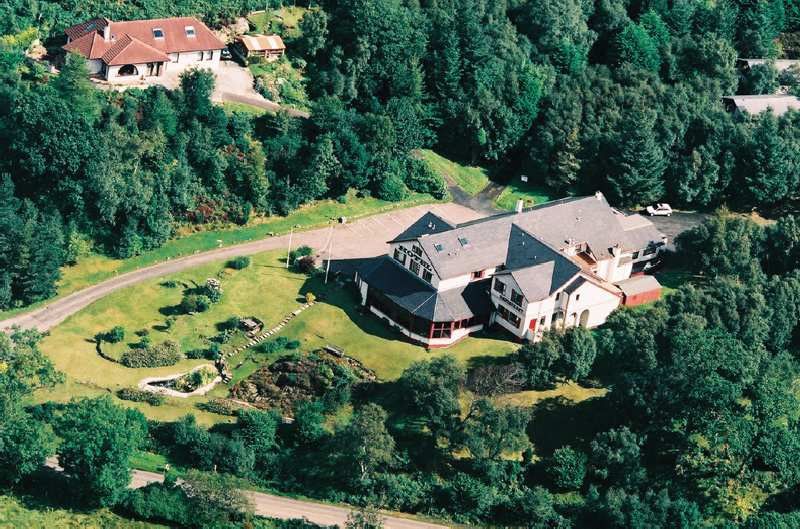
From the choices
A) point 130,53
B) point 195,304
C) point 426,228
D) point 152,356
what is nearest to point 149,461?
point 152,356

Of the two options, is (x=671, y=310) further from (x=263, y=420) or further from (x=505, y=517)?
(x=263, y=420)

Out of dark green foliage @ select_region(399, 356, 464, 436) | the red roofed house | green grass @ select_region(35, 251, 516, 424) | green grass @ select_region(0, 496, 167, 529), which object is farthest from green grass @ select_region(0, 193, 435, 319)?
dark green foliage @ select_region(399, 356, 464, 436)

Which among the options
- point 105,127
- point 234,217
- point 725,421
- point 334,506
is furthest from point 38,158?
point 725,421

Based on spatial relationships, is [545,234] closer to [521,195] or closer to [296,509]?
[521,195]

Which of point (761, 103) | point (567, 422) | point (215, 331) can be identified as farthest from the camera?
point (761, 103)

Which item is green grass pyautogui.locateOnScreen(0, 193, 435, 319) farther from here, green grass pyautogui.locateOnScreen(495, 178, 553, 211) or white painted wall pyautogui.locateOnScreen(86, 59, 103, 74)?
white painted wall pyautogui.locateOnScreen(86, 59, 103, 74)

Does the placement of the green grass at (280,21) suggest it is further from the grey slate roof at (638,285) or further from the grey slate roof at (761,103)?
the grey slate roof at (761,103)
